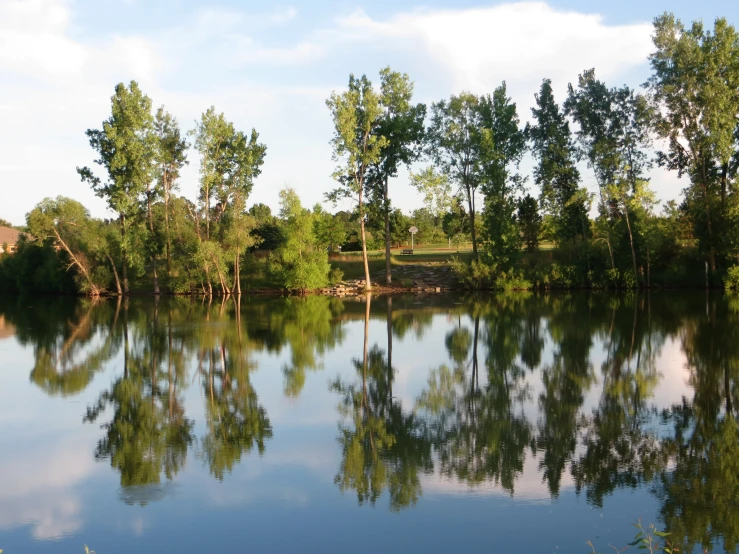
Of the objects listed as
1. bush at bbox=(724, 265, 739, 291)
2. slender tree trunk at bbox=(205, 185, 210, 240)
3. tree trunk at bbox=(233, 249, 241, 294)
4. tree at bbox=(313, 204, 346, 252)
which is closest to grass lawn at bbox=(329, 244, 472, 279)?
tree at bbox=(313, 204, 346, 252)

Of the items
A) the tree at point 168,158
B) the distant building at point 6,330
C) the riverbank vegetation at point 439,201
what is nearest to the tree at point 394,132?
the riverbank vegetation at point 439,201

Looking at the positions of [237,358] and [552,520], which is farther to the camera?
[237,358]

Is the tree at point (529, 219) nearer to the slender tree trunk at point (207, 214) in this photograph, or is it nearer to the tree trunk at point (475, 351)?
the slender tree trunk at point (207, 214)

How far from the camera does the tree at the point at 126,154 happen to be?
42.8m

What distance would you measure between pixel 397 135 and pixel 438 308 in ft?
54.8

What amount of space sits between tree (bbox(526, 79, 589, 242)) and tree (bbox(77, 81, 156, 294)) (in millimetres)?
23936

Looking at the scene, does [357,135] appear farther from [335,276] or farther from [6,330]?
[6,330]

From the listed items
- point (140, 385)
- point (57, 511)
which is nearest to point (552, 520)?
point (57, 511)

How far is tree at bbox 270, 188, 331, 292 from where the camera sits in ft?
147

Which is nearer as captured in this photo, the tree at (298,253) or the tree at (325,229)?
the tree at (298,253)

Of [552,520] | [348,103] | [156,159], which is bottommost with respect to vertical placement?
[552,520]

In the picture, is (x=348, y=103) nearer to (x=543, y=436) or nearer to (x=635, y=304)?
(x=635, y=304)

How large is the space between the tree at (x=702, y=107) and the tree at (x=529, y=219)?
11498 mm

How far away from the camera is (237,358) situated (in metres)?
17.8
